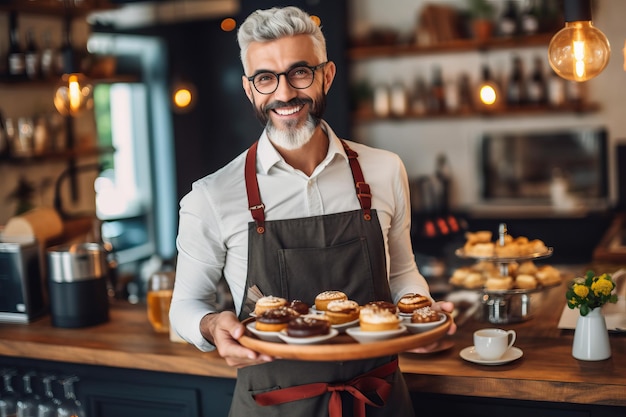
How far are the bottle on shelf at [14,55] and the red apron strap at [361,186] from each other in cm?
344

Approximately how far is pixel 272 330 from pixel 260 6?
4808mm

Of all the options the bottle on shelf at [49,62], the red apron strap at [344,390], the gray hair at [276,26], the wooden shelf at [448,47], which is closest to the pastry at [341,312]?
the red apron strap at [344,390]

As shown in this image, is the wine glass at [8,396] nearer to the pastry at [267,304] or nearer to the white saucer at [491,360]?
the pastry at [267,304]

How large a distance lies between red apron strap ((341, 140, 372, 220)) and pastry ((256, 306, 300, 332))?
404mm

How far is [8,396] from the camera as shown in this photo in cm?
295

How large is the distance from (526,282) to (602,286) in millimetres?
591

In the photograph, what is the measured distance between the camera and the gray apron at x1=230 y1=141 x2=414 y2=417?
214 centimetres

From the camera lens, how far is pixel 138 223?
8094 millimetres

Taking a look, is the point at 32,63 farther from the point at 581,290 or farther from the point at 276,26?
the point at 581,290

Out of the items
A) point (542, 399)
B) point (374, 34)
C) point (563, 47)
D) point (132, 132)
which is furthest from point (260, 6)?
point (542, 399)

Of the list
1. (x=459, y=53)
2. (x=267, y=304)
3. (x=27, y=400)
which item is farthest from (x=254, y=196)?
(x=459, y=53)

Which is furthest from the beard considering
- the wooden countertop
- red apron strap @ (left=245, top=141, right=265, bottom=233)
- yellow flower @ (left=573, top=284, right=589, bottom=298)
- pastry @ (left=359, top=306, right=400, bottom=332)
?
yellow flower @ (left=573, top=284, right=589, bottom=298)

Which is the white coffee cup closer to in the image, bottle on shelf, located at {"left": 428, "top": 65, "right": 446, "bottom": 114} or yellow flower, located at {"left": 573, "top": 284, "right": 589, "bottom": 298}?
yellow flower, located at {"left": 573, "top": 284, "right": 589, "bottom": 298}

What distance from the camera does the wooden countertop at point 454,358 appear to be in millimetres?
2223
